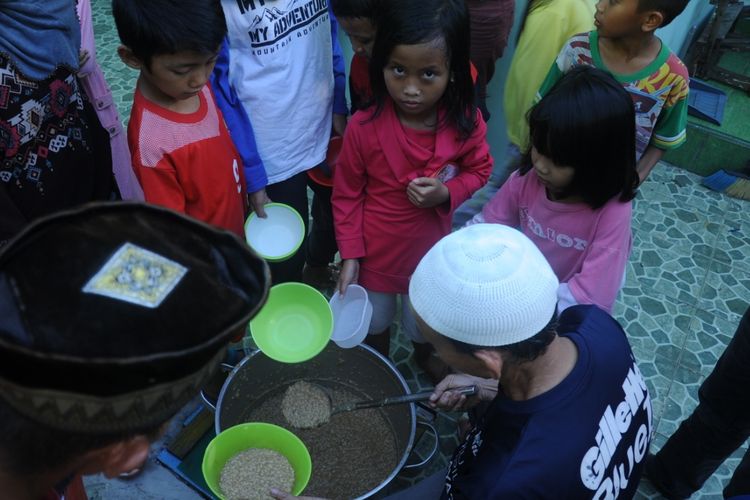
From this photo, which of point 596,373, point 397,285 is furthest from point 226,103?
point 596,373

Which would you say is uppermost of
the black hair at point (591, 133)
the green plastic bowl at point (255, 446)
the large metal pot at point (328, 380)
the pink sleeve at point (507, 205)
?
the black hair at point (591, 133)

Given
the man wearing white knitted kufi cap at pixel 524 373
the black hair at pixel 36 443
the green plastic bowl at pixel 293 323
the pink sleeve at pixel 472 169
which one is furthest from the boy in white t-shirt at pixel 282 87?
the black hair at pixel 36 443

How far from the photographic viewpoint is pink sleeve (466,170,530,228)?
2.20m

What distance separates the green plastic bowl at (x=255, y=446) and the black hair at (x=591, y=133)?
1.39 m

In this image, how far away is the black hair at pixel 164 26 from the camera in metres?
1.80

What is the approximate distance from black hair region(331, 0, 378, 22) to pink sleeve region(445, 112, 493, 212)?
0.60 m

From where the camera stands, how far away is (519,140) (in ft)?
9.98

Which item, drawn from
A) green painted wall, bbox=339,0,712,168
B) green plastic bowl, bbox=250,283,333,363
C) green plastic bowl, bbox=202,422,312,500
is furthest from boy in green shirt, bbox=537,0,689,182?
green plastic bowl, bbox=202,422,312,500

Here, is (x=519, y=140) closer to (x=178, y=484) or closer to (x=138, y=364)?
(x=178, y=484)

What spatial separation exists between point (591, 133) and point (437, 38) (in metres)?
0.63

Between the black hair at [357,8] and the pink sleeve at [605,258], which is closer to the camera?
the pink sleeve at [605,258]

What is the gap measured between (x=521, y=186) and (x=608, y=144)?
0.42 m

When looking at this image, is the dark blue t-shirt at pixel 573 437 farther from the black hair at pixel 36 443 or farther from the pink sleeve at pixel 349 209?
the pink sleeve at pixel 349 209

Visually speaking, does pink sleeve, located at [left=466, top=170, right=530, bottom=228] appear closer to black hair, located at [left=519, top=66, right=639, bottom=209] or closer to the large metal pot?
black hair, located at [left=519, top=66, right=639, bottom=209]
